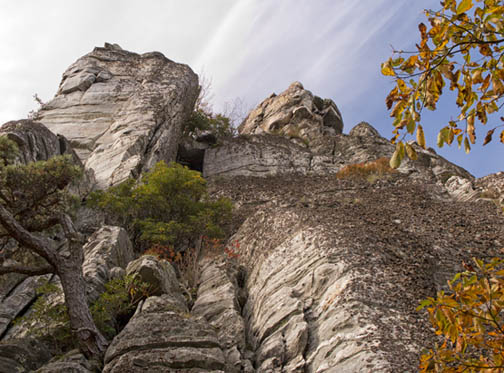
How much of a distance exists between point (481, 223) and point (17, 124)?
14.2 metres

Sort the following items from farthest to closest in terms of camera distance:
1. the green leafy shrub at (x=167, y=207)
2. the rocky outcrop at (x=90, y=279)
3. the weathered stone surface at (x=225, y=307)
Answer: the green leafy shrub at (x=167, y=207) → the rocky outcrop at (x=90, y=279) → the weathered stone surface at (x=225, y=307)

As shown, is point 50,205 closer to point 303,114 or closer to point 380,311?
point 380,311

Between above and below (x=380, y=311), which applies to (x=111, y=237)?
above

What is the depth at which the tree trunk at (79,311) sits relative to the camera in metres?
7.61

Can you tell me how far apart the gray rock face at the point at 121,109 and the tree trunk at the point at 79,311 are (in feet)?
30.4

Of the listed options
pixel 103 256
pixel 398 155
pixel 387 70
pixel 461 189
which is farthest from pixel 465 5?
pixel 461 189

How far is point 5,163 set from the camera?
1055 cm

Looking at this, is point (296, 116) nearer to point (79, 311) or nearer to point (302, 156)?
point (302, 156)

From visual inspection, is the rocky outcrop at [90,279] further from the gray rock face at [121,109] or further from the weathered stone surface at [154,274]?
the gray rock face at [121,109]

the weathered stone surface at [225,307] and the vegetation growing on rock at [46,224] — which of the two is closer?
the vegetation growing on rock at [46,224]

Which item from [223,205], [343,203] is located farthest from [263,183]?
[343,203]

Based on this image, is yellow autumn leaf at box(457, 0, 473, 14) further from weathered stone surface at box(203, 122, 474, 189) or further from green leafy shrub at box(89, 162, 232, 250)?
weathered stone surface at box(203, 122, 474, 189)

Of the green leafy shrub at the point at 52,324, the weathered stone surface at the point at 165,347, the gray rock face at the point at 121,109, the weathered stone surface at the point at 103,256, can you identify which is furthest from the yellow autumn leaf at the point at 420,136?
the gray rock face at the point at 121,109

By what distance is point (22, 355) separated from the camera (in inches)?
301
